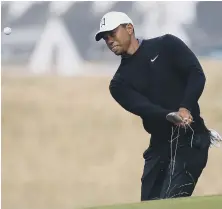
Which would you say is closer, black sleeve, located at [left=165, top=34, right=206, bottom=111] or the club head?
the club head

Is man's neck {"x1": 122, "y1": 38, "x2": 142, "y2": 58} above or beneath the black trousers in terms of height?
above

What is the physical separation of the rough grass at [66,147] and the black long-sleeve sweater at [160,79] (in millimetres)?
1032

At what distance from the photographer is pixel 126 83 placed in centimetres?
380

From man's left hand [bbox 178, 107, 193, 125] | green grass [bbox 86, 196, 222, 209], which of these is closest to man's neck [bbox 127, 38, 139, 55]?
man's left hand [bbox 178, 107, 193, 125]

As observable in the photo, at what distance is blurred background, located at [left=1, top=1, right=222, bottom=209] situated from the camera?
4.83 m

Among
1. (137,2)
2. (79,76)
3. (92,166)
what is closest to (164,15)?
(137,2)

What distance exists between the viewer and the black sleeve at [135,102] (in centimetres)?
364

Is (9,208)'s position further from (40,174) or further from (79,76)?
(79,76)

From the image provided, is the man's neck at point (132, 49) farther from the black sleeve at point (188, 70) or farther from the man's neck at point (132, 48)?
the black sleeve at point (188, 70)

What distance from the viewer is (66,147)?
4.90 m

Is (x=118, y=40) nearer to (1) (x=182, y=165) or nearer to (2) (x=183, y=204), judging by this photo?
(1) (x=182, y=165)

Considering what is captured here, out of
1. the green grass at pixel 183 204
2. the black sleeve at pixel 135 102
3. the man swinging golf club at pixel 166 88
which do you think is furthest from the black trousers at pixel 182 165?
the green grass at pixel 183 204

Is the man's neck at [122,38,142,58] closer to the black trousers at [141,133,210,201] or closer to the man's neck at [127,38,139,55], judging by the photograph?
the man's neck at [127,38,139,55]

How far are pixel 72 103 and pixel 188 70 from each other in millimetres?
1305
